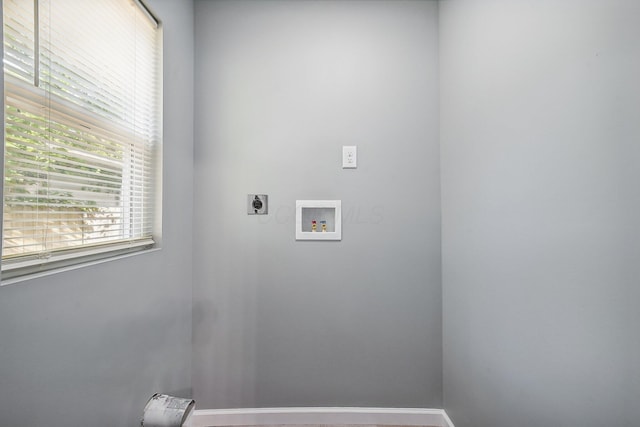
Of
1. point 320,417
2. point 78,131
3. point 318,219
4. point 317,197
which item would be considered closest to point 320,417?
point 320,417

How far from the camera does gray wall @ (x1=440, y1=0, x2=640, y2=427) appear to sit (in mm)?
615

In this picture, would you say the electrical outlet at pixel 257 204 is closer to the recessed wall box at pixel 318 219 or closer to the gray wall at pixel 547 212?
the recessed wall box at pixel 318 219

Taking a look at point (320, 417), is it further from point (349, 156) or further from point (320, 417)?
point (349, 156)

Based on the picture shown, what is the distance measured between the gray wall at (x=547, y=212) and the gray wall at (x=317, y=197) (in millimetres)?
246

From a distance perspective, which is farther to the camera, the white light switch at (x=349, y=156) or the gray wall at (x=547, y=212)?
the white light switch at (x=349, y=156)

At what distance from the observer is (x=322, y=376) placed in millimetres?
1464

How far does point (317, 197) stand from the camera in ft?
4.77

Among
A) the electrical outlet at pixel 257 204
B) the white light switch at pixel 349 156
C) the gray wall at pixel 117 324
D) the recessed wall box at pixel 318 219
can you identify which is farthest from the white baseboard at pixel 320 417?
the white light switch at pixel 349 156

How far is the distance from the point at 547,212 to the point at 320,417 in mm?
1494

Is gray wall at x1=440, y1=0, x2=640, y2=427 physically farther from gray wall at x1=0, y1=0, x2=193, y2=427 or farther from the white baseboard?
gray wall at x1=0, y1=0, x2=193, y2=427

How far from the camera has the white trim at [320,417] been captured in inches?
56.6

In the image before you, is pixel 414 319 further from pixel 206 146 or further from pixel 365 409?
pixel 206 146

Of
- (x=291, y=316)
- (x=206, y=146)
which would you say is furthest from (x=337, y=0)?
(x=291, y=316)

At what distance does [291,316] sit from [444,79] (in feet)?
5.14
